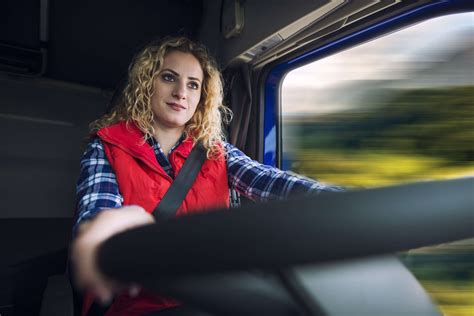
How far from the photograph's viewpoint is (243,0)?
1.61 metres

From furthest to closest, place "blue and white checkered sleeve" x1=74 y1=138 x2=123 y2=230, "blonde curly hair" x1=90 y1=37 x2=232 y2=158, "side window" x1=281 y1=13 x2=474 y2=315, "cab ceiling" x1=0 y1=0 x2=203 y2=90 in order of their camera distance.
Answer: "cab ceiling" x1=0 y1=0 x2=203 y2=90
"blonde curly hair" x1=90 y1=37 x2=232 y2=158
"side window" x1=281 y1=13 x2=474 y2=315
"blue and white checkered sleeve" x1=74 y1=138 x2=123 y2=230

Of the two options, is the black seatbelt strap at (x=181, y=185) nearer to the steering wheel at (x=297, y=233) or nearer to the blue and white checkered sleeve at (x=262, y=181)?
the blue and white checkered sleeve at (x=262, y=181)

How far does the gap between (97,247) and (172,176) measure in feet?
2.85

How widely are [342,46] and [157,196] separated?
95cm

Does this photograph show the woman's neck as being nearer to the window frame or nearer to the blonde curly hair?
the blonde curly hair

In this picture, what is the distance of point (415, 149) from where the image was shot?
119 centimetres

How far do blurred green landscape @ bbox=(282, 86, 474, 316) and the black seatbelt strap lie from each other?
507mm

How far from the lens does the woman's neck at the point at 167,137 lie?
1334mm

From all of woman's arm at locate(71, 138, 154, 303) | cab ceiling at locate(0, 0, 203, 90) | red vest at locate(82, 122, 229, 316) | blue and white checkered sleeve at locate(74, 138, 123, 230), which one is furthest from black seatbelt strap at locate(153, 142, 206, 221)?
cab ceiling at locate(0, 0, 203, 90)

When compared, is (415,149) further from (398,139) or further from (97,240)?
(97,240)

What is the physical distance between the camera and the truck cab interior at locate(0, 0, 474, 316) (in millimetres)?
322

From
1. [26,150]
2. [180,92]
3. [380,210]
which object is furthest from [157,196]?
[26,150]

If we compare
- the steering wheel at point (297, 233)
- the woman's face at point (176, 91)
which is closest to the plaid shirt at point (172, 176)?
the woman's face at point (176, 91)

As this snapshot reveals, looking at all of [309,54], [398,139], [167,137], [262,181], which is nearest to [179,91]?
[167,137]
